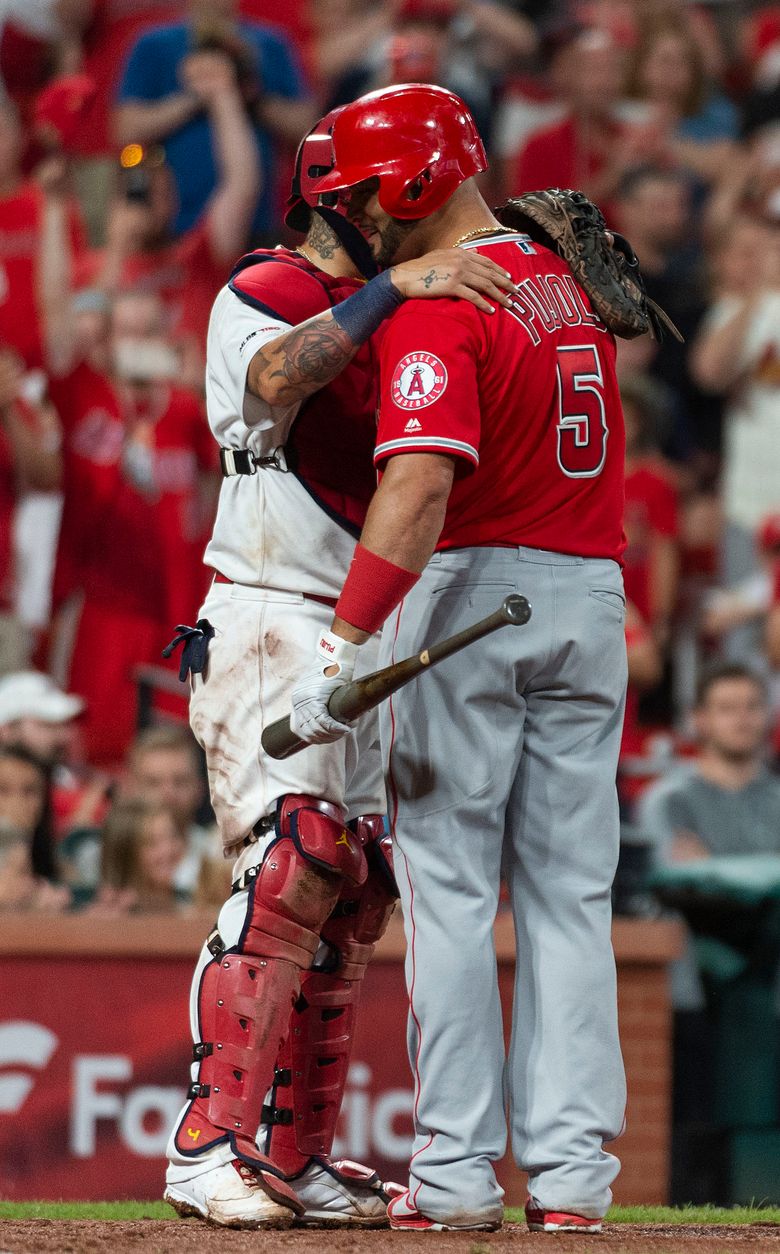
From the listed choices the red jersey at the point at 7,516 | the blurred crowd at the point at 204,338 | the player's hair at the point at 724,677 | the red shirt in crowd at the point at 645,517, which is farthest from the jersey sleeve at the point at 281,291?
the red shirt in crowd at the point at 645,517

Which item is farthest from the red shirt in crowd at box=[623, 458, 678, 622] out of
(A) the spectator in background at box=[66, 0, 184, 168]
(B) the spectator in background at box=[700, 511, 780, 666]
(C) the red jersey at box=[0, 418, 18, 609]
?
(A) the spectator in background at box=[66, 0, 184, 168]

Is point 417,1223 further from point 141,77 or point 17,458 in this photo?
point 141,77

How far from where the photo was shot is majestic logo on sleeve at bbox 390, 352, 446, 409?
13.1 ft

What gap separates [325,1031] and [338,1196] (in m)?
0.37

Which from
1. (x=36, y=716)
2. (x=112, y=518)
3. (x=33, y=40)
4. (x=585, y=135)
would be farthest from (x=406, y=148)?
(x=33, y=40)

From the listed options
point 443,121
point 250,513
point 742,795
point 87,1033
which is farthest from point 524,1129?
point 742,795

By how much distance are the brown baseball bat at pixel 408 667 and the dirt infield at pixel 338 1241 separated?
101 centimetres

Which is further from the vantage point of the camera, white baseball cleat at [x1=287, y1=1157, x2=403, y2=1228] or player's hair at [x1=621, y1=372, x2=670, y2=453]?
player's hair at [x1=621, y1=372, x2=670, y2=453]

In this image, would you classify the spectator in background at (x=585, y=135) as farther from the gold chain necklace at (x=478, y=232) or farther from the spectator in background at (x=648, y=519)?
the gold chain necklace at (x=478, y=232)

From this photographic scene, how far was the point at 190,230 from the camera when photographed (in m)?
10.6

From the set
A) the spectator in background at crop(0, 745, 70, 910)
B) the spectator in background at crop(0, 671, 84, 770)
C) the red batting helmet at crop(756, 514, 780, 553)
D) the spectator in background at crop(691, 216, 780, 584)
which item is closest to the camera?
the spectator in background at crop(0, 745, 70, 910)

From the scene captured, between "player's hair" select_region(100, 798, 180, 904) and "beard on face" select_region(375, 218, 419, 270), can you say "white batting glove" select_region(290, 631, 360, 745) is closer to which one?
"beard on face" select_region(375, 218, 419, 270)

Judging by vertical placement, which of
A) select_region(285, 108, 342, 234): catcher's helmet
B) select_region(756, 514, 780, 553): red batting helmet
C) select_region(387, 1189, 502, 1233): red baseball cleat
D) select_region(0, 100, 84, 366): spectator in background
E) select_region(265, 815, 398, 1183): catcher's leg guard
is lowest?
select_region(387, 1189, 502, 1233): red baseball cleat

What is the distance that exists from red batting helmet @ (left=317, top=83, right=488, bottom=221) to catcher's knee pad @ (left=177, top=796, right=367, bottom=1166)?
1.35 m
